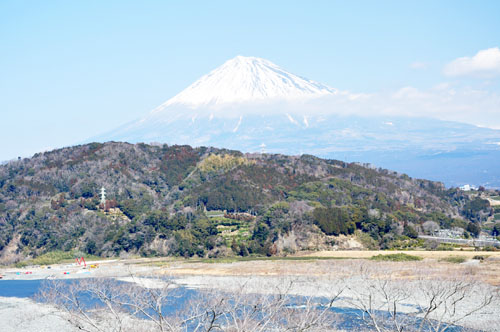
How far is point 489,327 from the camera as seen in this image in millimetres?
30531

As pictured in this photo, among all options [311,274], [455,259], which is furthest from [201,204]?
[455,259]

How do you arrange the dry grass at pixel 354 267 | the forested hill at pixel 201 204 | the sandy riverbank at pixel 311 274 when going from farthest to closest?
the forested hill at pixel 201 204 → the dry grass at pixel 354 267 → the sandy riverbank at pixel 311 274

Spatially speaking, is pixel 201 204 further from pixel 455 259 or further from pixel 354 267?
pixel 455 259

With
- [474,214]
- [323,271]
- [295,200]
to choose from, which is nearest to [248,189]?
[295,200]

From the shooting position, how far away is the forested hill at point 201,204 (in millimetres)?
68569

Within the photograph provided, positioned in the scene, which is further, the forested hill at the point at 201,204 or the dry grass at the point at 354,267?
the forested hill at the point at 201,204

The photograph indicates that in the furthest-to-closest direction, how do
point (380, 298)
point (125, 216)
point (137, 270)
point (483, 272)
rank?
point (125, 216), point (137, 270), point (483, 272), point (380, 298)

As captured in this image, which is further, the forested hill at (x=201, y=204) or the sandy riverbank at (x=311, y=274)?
the forested hill at (x=201, y=204)

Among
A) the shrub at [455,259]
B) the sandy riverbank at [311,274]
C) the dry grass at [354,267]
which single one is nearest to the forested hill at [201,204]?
the sandy riverbank at [311,274]

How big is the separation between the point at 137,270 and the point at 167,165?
2157 inches

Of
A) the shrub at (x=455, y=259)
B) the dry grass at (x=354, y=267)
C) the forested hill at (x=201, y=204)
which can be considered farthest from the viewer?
the forested hill at (x=201, y=204)

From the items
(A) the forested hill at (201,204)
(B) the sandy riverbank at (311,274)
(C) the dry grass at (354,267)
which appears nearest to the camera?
(B) the sandy riverbank at (311,274)

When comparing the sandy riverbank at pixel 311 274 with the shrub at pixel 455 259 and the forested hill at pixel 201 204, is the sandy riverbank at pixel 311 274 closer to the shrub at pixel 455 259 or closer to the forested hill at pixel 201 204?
the shrub at pixel 455 259

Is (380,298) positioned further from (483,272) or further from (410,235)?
(410,235)
